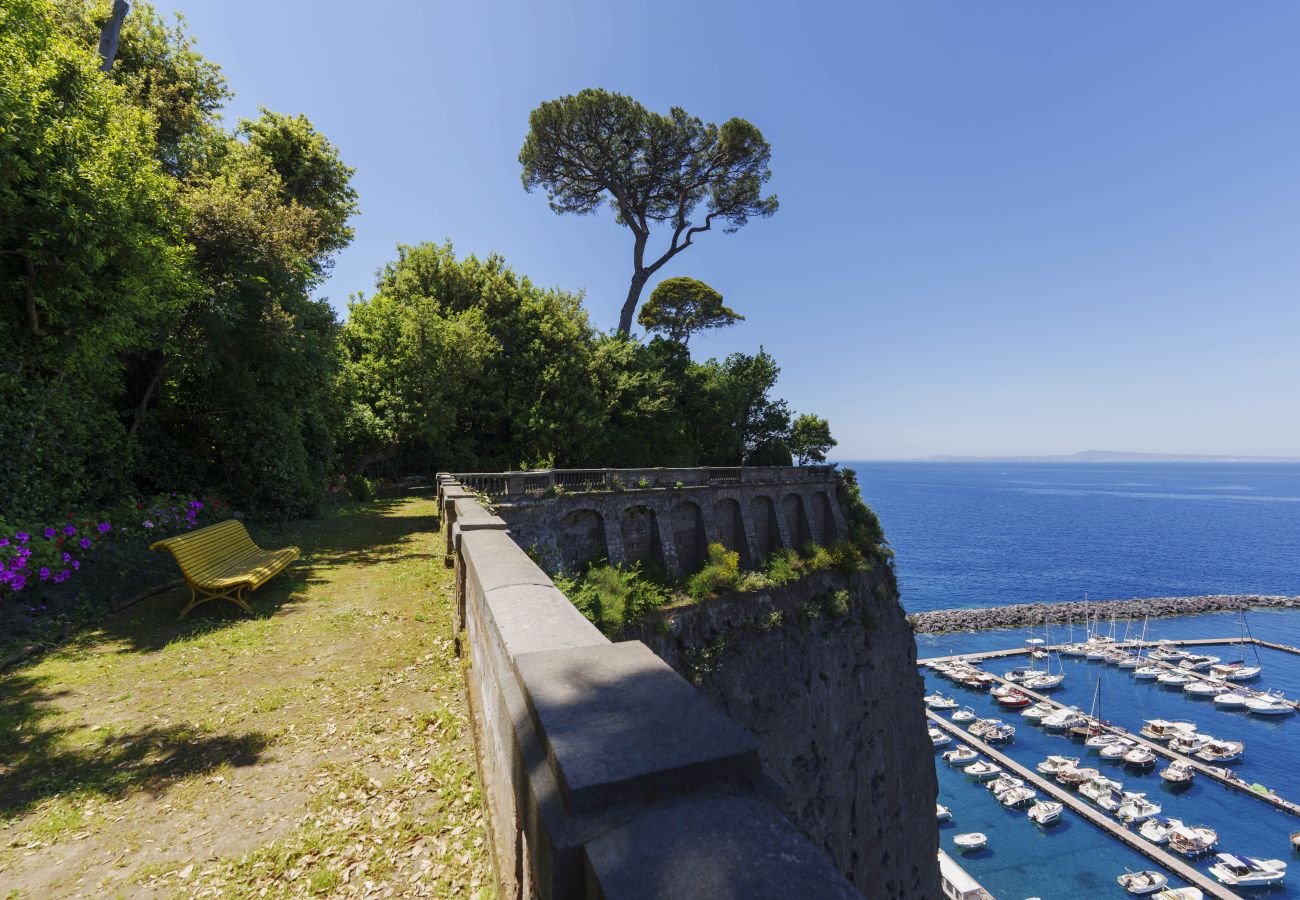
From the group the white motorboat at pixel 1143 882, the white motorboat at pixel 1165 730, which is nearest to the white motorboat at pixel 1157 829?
the white motorboat at pixel 1143 882

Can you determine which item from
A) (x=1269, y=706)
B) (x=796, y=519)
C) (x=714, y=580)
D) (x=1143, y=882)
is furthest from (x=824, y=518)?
(x=1269, y=706)

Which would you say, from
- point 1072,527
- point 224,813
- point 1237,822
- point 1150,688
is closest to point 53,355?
point 224,813

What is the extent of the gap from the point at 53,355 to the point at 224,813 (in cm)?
944

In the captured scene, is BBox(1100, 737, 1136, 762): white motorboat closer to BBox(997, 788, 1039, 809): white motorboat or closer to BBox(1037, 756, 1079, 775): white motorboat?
BBox(1037, 756, 1079, 775): white motorboat

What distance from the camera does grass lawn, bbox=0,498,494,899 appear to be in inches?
121

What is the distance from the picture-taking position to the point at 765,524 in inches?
1033

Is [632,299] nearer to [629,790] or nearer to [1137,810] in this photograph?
[629,790]

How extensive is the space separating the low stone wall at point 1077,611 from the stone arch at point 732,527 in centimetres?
3875

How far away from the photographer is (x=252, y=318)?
12.2 meters

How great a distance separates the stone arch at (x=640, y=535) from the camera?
65.8 feet

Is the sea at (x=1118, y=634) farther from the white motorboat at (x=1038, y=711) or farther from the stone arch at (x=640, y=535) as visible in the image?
the stone arch at (x=640, y=535)

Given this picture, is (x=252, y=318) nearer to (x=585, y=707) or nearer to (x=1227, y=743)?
(x=585, y=707)

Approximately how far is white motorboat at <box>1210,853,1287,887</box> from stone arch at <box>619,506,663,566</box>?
107 ft

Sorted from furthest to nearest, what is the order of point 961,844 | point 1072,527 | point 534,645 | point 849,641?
point 1072,527 < point 961,844 < point 849,641 < point 534,645
